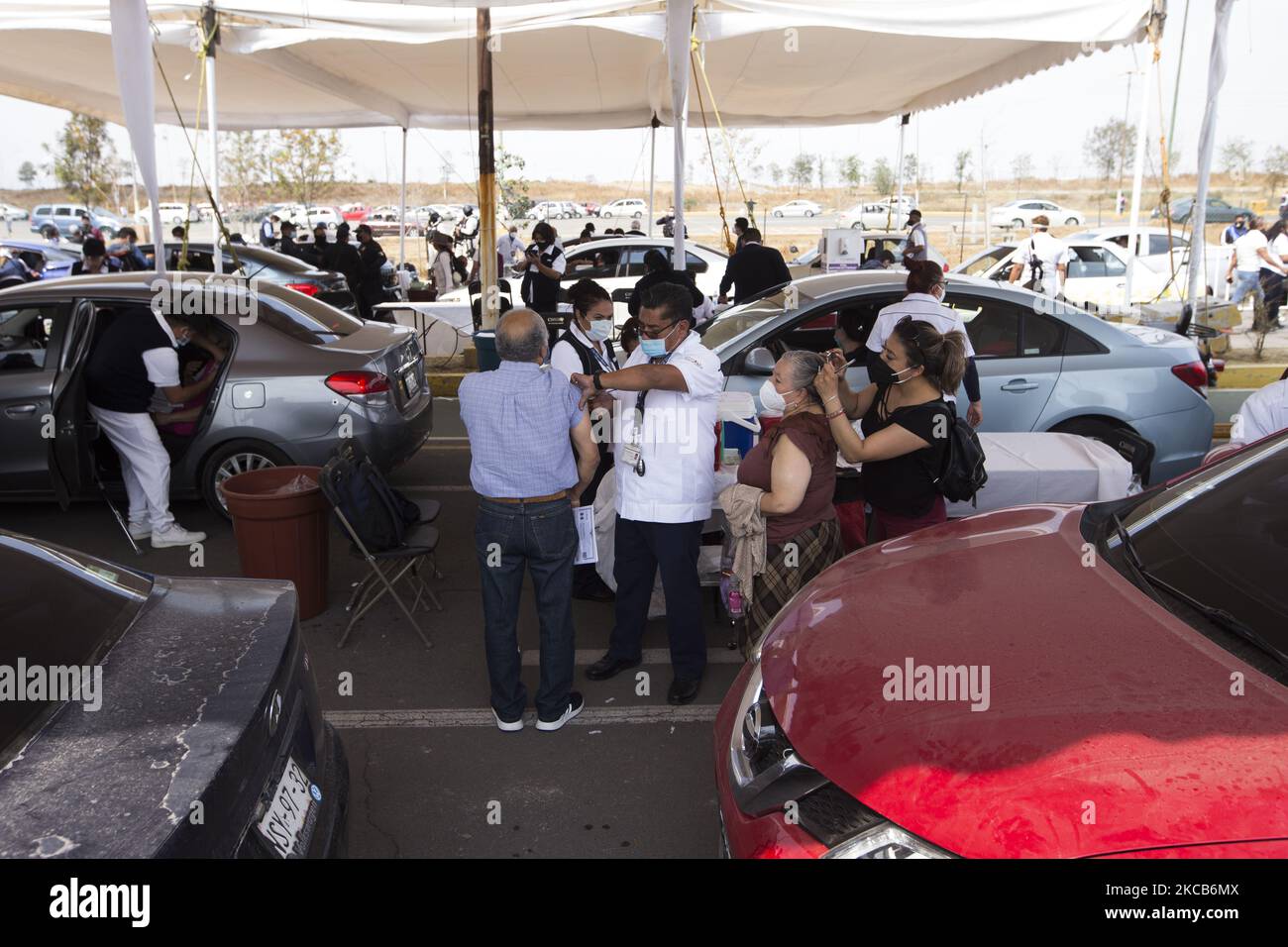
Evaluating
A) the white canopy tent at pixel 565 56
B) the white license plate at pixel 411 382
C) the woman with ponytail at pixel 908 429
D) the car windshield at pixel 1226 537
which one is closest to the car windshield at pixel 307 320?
the white license plate at pixel 411 382

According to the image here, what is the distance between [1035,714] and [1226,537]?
1.15m

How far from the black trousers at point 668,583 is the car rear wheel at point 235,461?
3046 millimetres

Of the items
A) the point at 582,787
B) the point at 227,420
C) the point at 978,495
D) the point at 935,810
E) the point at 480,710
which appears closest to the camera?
the point at 935,810

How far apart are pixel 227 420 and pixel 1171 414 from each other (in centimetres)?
627

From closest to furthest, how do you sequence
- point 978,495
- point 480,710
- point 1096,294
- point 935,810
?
point 935,810 → point 480,710 → point 978,495 → point 1096,294

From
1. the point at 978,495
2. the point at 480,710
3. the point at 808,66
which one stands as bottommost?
the point at 480,710

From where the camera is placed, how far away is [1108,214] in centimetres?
4647

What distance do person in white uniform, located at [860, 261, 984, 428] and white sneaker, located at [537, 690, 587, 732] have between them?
2703mm

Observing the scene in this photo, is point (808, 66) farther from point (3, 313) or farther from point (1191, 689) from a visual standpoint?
point (1191, 689)

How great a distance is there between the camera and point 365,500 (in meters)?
4.98

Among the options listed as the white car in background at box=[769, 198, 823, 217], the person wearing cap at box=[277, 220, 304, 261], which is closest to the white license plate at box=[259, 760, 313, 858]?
the person wearing cap at box=[277, 220, 304, 261]

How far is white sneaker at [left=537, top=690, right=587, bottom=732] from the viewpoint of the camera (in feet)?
14.2

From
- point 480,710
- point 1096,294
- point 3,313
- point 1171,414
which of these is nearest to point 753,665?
point 480,710

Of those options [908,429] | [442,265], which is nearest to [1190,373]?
[908,429]
